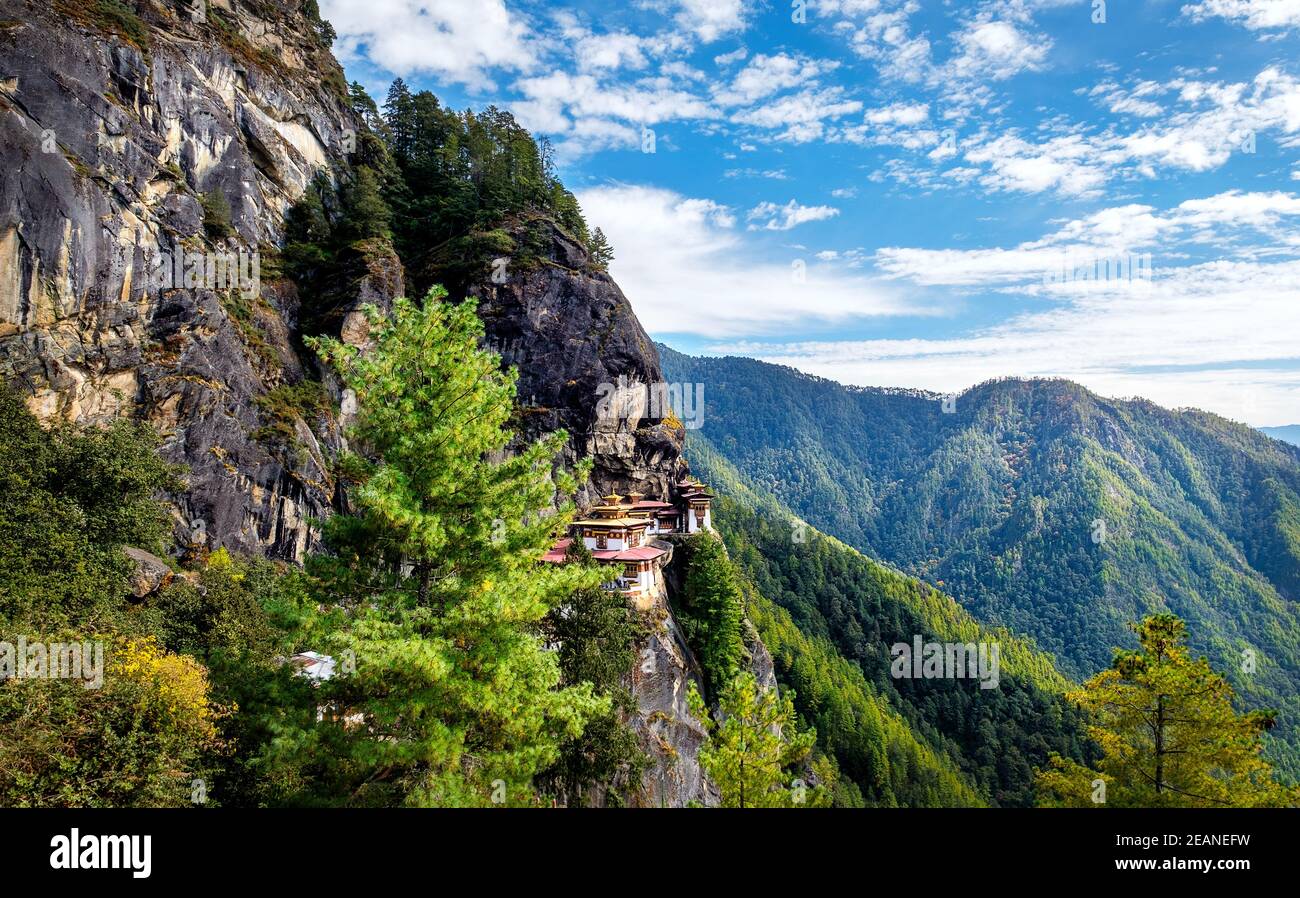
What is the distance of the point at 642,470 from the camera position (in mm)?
50219

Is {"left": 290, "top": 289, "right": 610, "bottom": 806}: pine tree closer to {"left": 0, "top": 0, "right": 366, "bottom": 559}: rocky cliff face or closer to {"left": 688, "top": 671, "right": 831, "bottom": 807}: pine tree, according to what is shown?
{"left": 688, "top": 671, "right": 831, "bottom": 807}: pine tree

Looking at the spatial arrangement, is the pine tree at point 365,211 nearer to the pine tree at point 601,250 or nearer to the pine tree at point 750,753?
the pine tree at point 601,250

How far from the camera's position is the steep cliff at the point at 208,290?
27.4 m

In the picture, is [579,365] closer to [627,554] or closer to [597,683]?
[627,554]

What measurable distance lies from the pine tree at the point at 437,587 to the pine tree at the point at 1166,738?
1140 cm

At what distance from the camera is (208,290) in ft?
112

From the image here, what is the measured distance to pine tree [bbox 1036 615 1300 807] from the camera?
37.4ft

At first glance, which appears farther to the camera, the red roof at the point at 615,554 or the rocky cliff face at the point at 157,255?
the red roof at the point at 615,554

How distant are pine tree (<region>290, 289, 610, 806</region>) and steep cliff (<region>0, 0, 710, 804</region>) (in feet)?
53.7

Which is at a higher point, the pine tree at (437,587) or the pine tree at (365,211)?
the pine tree at (365,211)

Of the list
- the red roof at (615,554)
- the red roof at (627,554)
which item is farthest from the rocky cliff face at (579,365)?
the red roof at (627,554)

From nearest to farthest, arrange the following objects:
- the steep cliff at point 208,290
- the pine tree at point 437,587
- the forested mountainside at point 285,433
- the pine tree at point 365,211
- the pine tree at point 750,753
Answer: the pine tree at point 437,587
the forested mountainside at point 285,433
the pine tree at point 750,753
the steep cliff at point 208,290
the pine tree at point 365,211

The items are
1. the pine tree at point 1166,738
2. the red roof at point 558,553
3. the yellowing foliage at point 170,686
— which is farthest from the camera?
the red roof at point 558,553
